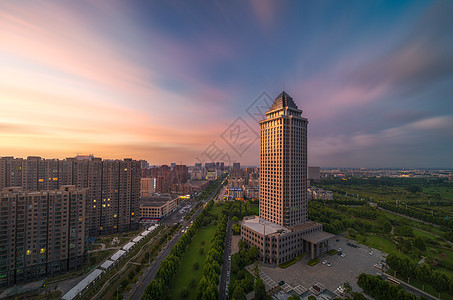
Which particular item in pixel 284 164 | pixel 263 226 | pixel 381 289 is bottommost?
pixel 381 289

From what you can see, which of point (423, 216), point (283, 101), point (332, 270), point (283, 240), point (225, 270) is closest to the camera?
point (332, 270)

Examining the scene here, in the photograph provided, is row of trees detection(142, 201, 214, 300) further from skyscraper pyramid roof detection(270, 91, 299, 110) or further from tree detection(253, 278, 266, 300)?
skyscraper pyramid roof detection(270, 91, 299, 110)

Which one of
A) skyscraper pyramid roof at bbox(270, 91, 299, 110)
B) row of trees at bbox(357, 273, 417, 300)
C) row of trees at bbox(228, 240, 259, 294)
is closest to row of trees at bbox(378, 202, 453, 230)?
row of trees at bbox(357, 273, 417, 300)

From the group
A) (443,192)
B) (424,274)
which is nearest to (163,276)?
(424,274)

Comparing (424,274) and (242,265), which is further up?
(424,274)

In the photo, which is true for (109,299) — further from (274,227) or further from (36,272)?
(274,227)

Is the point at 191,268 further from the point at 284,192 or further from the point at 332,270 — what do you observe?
the point at 332,270
